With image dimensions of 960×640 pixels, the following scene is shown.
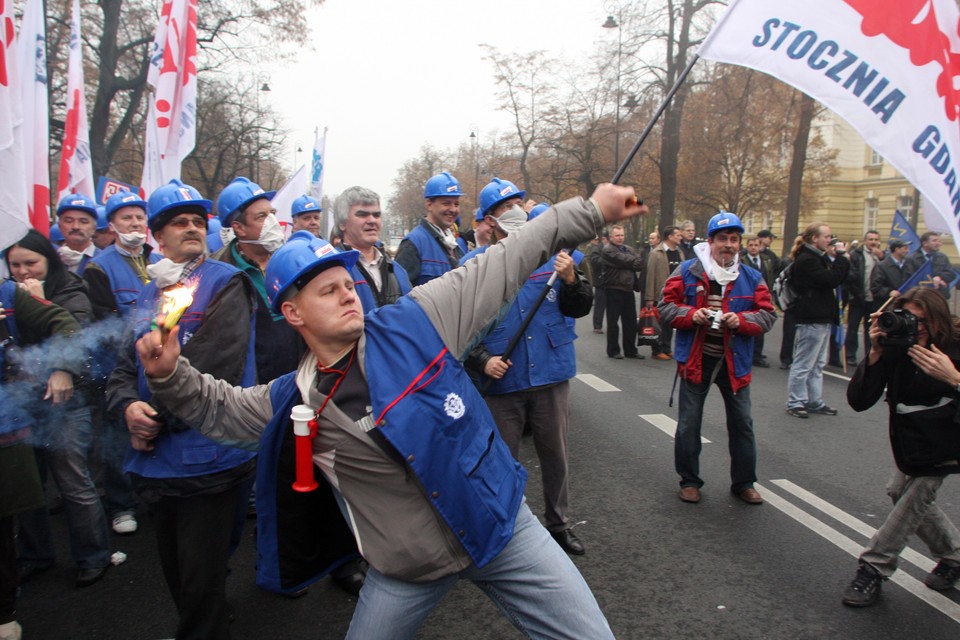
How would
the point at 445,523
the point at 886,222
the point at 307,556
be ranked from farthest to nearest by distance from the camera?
1. the point at 886,222
2. the point at 307,556
3. the point at 445,523

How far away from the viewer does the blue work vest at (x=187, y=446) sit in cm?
261


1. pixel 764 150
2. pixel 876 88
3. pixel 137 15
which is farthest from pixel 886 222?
pixel 876 88

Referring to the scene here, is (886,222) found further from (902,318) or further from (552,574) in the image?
(552,574)

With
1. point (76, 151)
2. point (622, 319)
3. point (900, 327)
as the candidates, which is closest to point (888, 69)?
point (900, 327)

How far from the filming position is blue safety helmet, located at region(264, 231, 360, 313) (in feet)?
6.47

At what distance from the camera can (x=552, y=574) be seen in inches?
79.0

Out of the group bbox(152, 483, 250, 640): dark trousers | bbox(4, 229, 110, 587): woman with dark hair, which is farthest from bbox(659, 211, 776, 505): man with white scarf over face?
bbox(4, 229, 110, 587): woman with dark hair

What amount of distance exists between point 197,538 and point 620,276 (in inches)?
337

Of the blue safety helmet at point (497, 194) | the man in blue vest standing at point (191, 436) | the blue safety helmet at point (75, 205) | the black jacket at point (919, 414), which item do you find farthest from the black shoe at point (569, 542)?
the blue safety helmet at point (75, 205)

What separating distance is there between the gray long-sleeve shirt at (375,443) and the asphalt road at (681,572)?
1.52m

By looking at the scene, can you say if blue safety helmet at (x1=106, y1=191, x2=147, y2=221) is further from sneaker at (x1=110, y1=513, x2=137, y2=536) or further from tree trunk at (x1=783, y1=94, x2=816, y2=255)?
tree trunk at (x1=783, y1=94, x2=816, y2=255)

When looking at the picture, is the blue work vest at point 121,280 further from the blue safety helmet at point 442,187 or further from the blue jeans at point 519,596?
the blue jeans at point 519,596

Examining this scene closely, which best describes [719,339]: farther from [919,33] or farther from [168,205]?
[168,205]

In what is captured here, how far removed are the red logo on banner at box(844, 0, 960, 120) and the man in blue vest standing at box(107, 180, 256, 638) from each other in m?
2.84
